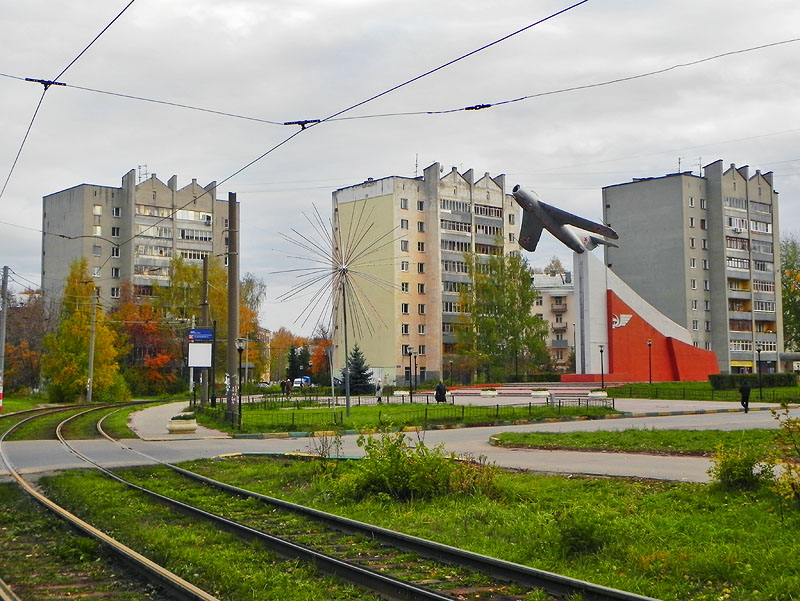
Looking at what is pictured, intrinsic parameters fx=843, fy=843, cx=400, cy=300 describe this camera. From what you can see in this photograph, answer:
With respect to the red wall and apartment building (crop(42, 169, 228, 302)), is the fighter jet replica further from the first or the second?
apartment building (crop(42, 169, 228, 302))

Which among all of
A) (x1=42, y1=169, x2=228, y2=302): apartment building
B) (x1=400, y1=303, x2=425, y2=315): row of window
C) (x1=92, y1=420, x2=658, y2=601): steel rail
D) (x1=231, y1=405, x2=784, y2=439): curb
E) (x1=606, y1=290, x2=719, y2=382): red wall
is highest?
(x1=42, y1=169, x2=228, y2=302): apartment building

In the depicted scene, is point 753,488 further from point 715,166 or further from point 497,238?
point 715,166

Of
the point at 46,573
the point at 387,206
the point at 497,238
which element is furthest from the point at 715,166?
the point at 46,573

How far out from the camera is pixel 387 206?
89.0 metres

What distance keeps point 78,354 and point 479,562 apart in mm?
54639

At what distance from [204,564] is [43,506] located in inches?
220

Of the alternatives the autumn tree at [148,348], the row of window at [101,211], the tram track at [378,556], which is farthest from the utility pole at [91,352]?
the tram track at [378,556]

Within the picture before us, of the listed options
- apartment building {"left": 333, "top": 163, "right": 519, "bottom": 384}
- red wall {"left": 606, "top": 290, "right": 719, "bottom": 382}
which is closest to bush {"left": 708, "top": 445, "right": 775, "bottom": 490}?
red wall {"left": 606, "top": 290, "right": 719, "bottom": 382}

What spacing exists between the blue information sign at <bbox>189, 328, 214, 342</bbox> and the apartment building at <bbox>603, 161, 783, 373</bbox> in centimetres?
6102

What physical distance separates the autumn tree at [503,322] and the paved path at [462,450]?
146ft

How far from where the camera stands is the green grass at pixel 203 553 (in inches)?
303

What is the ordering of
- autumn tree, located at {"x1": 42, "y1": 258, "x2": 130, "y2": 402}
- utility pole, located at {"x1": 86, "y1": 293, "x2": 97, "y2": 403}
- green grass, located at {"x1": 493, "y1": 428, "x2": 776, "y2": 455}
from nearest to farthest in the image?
green grass, located at {"x1": 493, "y1": 428, "x2": 776, "y2": 455} < utility pole, located at {"x1": 86, "y1": 293, "x2": 97, "y2": 403} < autumn tree, located at {"x1": 42, "y1": 258, "x2": 130, "y2": 402}

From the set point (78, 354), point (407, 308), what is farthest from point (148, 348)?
point (407, 308)

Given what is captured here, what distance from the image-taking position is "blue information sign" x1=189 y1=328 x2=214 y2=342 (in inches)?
1667
